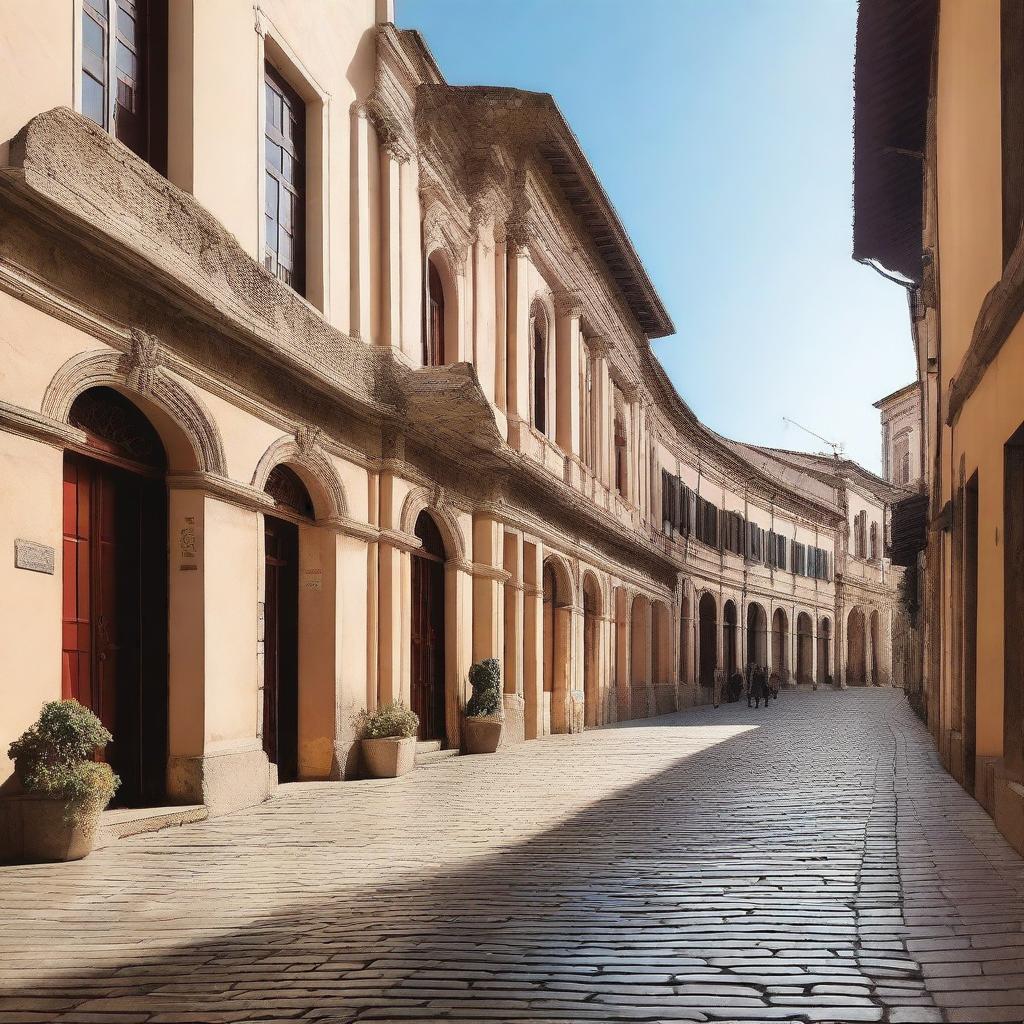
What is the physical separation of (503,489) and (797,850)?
39.0 ft

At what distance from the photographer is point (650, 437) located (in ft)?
110

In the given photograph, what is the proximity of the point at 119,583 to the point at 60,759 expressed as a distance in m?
2.58

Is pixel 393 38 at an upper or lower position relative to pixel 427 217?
upper

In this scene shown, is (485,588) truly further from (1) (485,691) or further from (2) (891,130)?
(2) (891,130)

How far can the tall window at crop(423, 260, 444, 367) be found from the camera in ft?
58.2

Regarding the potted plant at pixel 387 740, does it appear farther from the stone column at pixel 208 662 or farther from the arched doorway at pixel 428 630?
the stone column at pixel 208 662

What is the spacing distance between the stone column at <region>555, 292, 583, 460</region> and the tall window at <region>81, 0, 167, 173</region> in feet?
46.1

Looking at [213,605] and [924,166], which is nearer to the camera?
[213,605]

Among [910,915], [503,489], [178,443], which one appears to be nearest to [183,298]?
[178,443]

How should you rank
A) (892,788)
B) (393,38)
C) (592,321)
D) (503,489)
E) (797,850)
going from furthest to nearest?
(592,321) → (503,489) → (393,38) → (892,788) → (797,850)

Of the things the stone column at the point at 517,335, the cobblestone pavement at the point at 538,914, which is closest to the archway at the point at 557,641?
the stone column at the point at 517,335

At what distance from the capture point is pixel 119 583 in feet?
34.8

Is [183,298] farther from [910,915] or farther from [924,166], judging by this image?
[924,166]

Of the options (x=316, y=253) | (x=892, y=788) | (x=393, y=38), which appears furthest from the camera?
(x=393, y=38)
